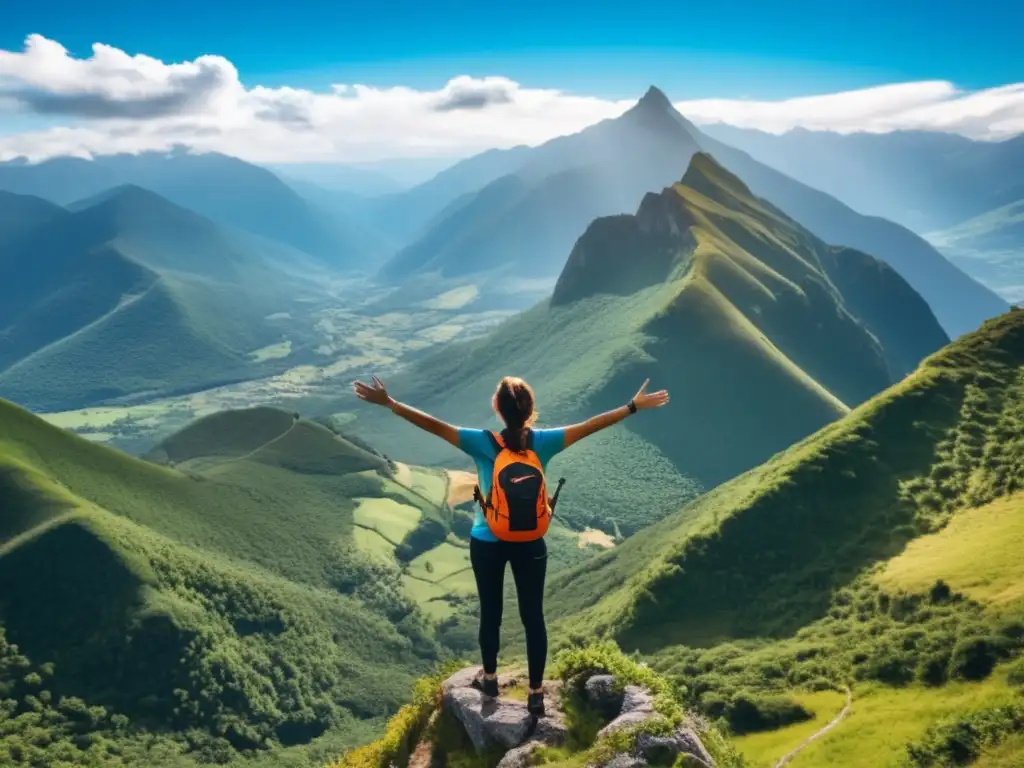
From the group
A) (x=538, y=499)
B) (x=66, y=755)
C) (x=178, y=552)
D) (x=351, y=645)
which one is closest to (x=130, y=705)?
(x=66, y=755)

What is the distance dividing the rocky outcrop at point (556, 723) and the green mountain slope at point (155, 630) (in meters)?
127

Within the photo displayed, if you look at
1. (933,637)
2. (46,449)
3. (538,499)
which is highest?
(46,449)

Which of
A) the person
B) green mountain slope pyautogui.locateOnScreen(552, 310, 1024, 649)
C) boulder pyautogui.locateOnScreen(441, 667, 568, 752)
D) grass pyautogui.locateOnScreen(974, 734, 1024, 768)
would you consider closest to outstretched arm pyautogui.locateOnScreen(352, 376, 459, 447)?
the person

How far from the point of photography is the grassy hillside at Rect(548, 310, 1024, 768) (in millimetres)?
48500

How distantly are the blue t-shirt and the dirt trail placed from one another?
3932 centimetres

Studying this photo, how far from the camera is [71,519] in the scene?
A: 141 m

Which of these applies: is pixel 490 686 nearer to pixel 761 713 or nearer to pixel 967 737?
pixel 967 737

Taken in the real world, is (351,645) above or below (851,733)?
below

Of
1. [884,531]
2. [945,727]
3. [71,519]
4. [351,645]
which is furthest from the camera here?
[351,645]

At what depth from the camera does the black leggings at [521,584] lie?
14961 mm

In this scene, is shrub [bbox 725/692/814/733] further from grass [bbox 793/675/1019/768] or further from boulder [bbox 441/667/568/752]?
boulder [bbox 441/667/568/752]

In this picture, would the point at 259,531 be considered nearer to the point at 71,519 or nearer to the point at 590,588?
the point at 71,519

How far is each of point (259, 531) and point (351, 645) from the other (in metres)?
43.0

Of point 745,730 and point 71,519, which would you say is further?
point 71,519
